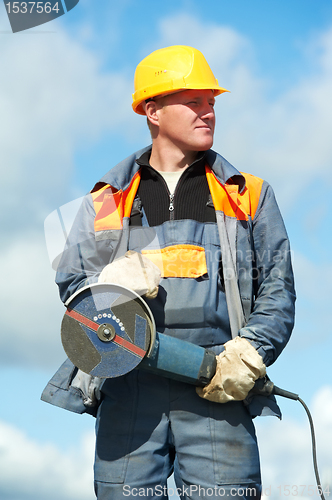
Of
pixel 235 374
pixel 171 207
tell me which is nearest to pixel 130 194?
pixel 171 207

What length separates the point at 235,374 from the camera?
3535mm

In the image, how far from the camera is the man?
3635 mm

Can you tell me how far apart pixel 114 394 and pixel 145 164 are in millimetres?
1517

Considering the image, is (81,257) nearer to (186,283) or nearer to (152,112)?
(186,283)

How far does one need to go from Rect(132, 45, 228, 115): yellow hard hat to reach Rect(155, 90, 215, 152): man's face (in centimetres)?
6

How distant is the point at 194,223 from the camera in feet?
13.0

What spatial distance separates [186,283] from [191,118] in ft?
3.63

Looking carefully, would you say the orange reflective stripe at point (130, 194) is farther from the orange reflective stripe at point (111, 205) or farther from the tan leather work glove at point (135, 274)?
the tan leather work glove at point (135, 274)

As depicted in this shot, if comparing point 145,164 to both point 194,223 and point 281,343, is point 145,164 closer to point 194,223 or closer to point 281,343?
point 194,223

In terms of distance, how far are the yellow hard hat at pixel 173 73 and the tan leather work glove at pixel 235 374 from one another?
5.61 feet

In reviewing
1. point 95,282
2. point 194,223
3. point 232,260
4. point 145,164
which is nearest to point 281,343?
point 232,260

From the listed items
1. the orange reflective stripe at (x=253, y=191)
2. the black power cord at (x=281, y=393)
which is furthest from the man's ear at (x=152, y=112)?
the black power cord at (x=281, y=393)

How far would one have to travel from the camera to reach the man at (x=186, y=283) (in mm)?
3635

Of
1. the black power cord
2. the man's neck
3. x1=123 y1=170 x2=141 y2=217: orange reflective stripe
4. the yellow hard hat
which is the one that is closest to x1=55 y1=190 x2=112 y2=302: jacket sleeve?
x1=123 y1=170 x2=141 y2=217: orange reflective stripe
